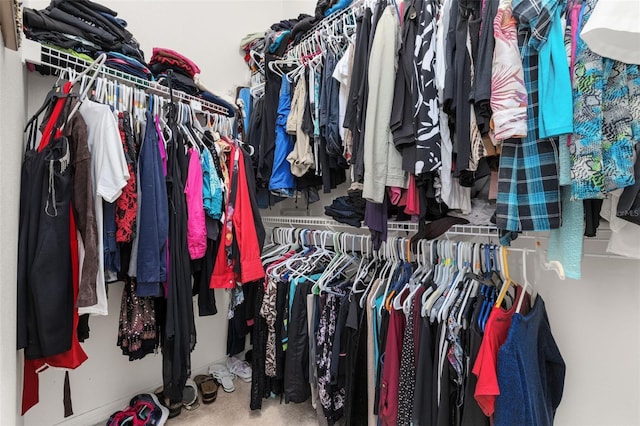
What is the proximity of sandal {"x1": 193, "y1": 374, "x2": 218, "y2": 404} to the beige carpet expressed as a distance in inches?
1.2


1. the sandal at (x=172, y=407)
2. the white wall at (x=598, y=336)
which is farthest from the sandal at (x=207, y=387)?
the white wall at (x=598, y=336)

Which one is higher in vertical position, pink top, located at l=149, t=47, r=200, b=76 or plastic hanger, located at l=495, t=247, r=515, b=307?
pink top, located at l=149, t=47, r=200, b=76

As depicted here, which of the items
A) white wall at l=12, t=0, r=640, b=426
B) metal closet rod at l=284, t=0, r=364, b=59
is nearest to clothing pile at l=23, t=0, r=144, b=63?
white wall at l=12, t=0, r=640, b=426

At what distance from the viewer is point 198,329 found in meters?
1.98

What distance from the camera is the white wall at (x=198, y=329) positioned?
32.7 inches

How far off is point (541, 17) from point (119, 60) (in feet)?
5.58

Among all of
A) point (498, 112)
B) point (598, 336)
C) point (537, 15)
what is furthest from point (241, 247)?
point (598, 336)

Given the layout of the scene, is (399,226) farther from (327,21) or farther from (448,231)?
(327,21)

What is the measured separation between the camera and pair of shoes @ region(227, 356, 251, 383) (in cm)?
193

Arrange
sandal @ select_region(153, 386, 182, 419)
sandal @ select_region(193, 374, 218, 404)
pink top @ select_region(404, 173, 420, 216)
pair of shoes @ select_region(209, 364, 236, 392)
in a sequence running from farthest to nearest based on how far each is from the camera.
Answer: pair of shoes @ select_region(209, 364, 236, 392) → sandal @ select_region(193, 374, 218, 404) → sandal @ select_region(153, 386, 182, 419) → pink top @ select_region(404, 173, 420, 216)

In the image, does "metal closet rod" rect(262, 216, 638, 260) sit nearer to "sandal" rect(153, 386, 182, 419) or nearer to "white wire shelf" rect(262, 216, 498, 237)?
"white wire shelf" rect(262, 216, 498, 237)

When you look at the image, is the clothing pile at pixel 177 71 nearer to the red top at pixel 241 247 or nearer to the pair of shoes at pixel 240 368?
the red top at pixel 241 247

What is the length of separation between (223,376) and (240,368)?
149mm

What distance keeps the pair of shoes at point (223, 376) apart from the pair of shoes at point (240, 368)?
34mm
